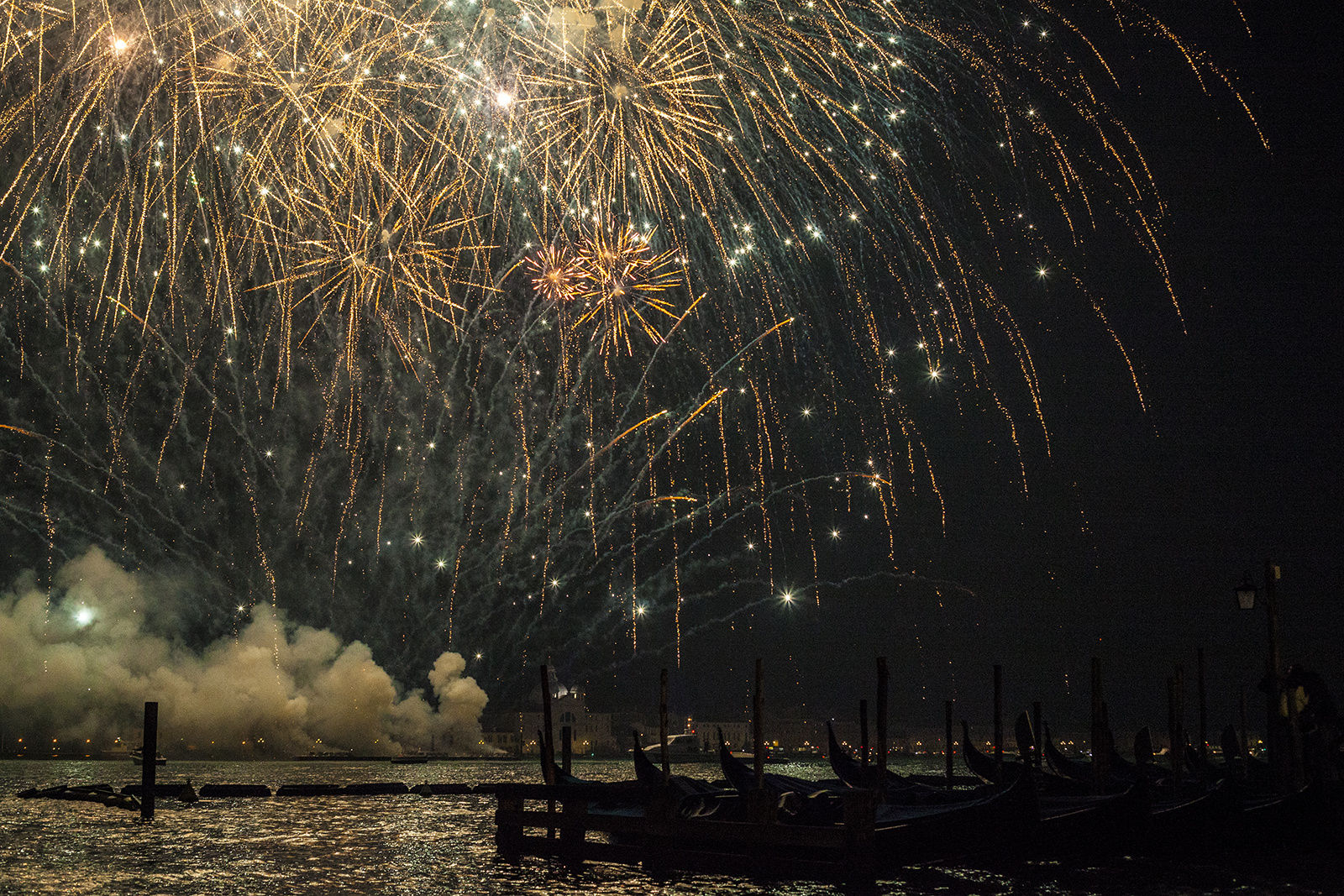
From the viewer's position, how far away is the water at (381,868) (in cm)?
2417

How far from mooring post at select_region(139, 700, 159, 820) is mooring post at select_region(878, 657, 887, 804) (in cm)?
2162

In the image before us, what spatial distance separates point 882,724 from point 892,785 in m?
8.02

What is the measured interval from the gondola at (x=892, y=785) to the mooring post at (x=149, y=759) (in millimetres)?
21199

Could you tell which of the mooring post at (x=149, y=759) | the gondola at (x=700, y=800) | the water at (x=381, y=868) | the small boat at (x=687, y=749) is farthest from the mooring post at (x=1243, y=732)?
the small boat at (x=687, y=749)

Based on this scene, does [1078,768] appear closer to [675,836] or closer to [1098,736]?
[1098,736]

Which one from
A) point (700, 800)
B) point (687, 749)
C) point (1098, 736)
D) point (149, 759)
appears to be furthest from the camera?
point (687, 749)

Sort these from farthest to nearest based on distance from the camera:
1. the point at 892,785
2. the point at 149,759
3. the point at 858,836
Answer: the point at 149,759, the point at 892,785, the point at 858,836

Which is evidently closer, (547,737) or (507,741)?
(547,737)

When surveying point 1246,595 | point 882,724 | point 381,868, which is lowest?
point 381,868

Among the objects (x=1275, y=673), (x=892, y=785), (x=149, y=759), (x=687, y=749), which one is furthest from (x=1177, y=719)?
(x=687, y=749)

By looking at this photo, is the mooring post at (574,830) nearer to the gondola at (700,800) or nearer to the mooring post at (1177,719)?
the gondola at (700,800)

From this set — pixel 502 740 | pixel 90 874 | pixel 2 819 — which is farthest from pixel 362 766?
pixel 90 874

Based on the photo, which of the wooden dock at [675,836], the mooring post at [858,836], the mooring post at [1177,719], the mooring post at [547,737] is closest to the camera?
the mooring post at [858,836]

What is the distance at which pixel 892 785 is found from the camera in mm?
34000
